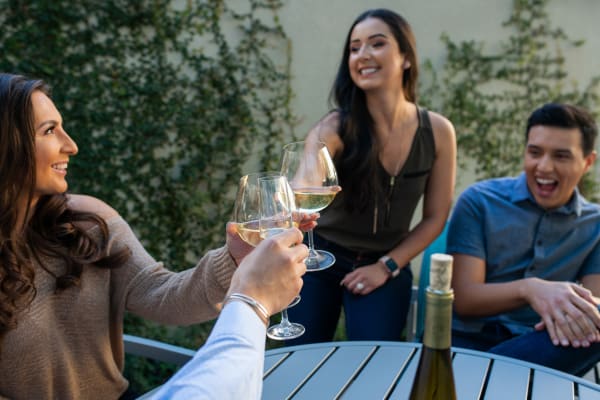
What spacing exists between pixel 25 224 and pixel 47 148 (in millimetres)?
243

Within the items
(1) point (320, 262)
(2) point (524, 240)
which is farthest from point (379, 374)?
(2) point (524, 240)

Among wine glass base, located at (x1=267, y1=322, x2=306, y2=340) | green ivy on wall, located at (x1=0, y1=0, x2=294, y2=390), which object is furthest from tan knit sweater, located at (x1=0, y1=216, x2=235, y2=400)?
green ivy on wall, located at (x1=0, y1=0, x2=294, y2=390)

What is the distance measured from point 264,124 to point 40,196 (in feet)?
8.90

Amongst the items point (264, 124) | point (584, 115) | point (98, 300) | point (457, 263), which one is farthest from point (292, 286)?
point (264, 124)

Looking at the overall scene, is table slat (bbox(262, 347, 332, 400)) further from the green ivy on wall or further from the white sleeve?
the green ivy on wall

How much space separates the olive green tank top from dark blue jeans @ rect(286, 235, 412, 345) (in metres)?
0.05

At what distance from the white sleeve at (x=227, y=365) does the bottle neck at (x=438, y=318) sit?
0.95ft

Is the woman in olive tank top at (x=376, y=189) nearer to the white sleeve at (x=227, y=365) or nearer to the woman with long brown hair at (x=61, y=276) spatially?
the woman with long brown hair at (x=61, y=276)

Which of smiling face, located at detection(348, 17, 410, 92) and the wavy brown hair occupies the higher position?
smiling face, located at detection(348, 17, 410, 92)

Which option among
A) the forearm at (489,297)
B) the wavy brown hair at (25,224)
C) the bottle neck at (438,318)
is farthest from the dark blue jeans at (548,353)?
the wavy brown hair at (25,224)

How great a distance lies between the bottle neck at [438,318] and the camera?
0.90m

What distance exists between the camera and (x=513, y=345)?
6.27 feet

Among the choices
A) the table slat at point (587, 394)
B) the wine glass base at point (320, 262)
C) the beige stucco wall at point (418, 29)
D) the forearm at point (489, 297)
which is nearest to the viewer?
the table slat at point (587, 394)

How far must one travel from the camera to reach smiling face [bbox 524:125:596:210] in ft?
7.76
